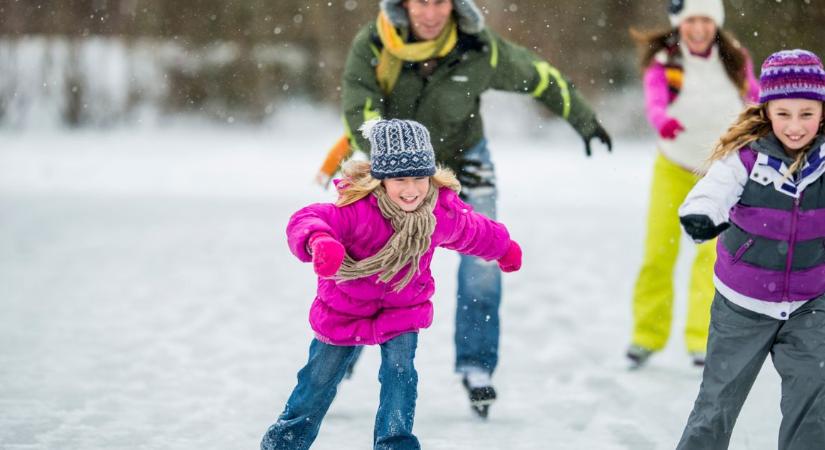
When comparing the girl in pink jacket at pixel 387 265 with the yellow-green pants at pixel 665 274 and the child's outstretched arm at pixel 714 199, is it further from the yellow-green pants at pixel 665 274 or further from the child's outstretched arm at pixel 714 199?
the yellow-green pants at pixel 665 274

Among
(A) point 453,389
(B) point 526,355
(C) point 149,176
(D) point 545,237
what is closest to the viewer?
(A) point 453,389

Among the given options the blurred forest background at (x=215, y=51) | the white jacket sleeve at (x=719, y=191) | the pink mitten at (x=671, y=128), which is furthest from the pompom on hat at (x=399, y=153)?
the blurred forest background at (x=215, y=51)

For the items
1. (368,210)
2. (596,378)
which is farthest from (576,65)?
(368,210)

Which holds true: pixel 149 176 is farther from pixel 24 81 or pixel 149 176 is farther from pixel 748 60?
pixel 748 60

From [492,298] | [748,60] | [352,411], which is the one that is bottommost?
[352,411]

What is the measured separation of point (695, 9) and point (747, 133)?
86.7 inches

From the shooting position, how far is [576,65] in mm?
16922

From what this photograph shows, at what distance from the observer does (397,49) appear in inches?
183

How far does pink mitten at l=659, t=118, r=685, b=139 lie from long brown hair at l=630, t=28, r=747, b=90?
452 millimetres

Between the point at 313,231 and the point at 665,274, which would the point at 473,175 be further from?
the point at 313,231

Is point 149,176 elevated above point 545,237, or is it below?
above

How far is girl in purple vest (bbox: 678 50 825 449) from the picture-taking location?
333cm

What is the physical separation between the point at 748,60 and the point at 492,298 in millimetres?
1924

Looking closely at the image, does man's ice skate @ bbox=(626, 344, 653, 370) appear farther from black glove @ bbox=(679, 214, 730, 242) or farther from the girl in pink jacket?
black glove @ bbox=(679, 214, 730, 242)
